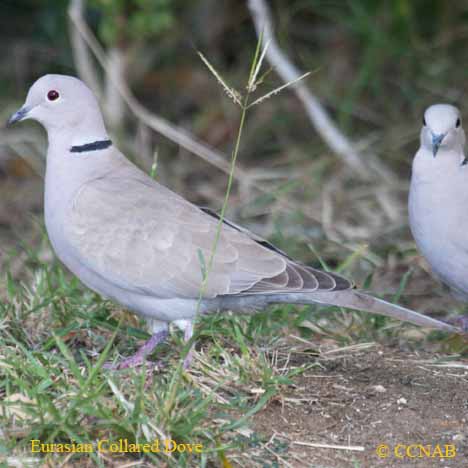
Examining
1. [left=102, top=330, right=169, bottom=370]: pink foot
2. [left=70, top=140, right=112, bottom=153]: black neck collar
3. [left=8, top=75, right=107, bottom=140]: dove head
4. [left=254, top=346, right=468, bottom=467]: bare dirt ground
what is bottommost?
[left=254, top=346, right=468, bottom=467]: bare dirt ground

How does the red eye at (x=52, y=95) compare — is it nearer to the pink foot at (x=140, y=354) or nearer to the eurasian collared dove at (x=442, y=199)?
the pink foot at (x=140, y=354)

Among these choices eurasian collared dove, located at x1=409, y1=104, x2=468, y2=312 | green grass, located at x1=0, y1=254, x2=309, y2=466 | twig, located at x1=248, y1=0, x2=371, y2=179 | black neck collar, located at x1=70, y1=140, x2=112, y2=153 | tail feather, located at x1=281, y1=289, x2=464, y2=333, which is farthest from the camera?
twig, located at x1=248, y1=0, x2=371, y2=179

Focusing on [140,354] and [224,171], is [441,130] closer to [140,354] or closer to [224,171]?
[140,354]

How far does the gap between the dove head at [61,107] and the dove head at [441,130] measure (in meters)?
1.40

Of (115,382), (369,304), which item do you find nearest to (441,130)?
(369,304)

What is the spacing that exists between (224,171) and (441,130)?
2821 millimetres

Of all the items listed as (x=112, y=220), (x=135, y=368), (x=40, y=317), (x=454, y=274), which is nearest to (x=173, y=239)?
(x=112, y=220)

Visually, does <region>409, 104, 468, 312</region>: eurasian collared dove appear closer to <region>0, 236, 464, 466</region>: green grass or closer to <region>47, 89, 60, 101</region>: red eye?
<region>0, 236, 464, 466</region>: green grass

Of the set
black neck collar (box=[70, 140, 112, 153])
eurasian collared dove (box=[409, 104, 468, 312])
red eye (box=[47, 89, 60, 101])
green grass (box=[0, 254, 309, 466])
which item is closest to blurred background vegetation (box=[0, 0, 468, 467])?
green grass (box=[0, 254, 309, 466])

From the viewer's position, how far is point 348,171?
6.42m

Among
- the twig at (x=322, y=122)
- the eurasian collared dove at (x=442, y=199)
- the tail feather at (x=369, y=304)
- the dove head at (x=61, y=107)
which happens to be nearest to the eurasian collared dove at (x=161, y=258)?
the tail feather at (x=369, y=304)

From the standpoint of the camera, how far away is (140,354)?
356 centimetres

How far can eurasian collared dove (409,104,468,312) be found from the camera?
3.92m

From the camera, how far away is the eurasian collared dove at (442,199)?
3.92m
